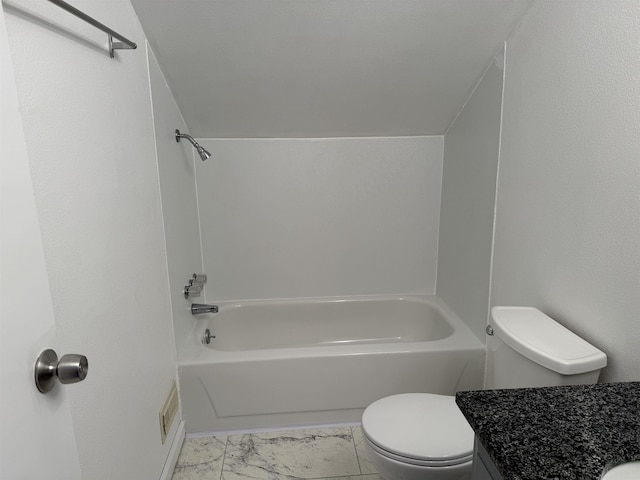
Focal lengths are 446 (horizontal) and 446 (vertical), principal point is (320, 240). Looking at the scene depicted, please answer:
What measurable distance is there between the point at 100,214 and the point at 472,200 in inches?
68.4

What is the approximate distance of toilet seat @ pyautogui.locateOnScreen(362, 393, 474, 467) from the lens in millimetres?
1387

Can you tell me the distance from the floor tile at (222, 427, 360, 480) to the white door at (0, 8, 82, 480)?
137cm

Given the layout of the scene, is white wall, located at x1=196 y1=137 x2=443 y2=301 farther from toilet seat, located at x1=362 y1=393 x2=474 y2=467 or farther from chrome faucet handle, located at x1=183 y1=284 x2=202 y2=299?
toilet seat, located at x1=362 y1=393 x2=474 y2=467

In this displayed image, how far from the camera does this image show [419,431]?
1484 millimetres

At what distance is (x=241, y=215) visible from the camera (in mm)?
2701

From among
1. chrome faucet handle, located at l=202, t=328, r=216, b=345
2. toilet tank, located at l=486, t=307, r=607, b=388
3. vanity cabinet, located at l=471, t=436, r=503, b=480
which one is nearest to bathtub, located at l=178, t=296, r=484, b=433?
chrome faucet handle, located at l=202, t=328, r=216, b=345

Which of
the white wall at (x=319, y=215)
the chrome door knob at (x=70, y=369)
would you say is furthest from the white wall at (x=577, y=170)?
the chrome door knob at (x=70, y=369)

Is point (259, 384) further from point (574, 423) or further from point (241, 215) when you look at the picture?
point (574, 423)

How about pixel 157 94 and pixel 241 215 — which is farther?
pixel 241 215

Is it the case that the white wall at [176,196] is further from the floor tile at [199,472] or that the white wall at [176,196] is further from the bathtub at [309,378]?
the floor tile at [199,472]

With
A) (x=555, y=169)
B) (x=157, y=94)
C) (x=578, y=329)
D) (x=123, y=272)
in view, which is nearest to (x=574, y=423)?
(x=578, y=329)

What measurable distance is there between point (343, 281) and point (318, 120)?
Answer: 1.03m

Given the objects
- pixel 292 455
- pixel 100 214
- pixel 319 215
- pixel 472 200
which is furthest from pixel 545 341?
pixel 319 215

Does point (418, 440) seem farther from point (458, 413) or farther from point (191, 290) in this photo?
point (191, 290)
